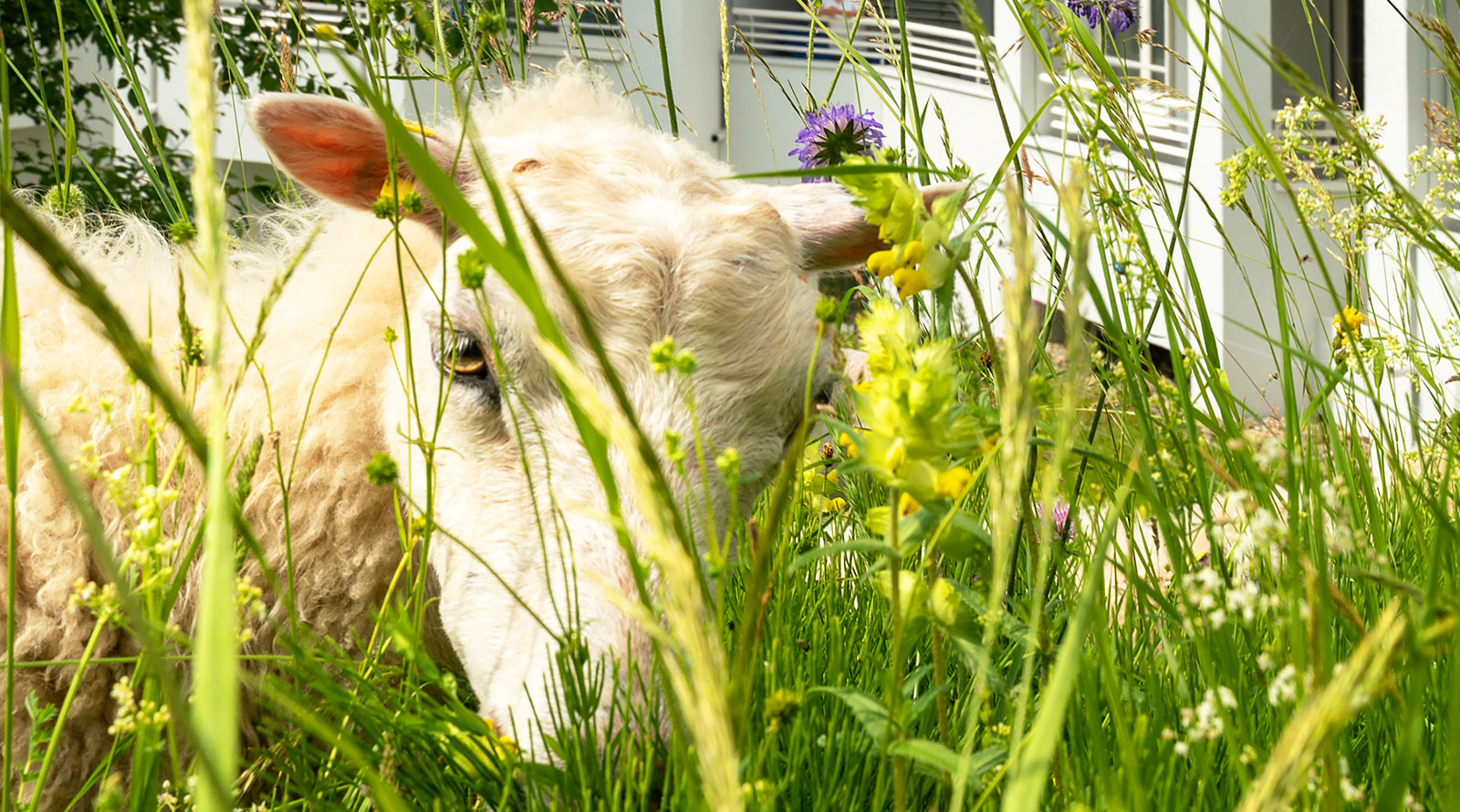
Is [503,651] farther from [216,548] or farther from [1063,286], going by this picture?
[216,548]

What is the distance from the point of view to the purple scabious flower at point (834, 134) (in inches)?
83.2

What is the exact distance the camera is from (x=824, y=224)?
2.34 metres

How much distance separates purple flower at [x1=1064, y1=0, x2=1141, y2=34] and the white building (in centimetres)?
65

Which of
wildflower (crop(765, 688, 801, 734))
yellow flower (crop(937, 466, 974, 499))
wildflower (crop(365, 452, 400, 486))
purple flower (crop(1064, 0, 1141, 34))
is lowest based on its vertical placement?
wildflower (crop(765, 688, 801, 734))

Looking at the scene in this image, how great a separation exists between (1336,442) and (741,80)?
13369mm

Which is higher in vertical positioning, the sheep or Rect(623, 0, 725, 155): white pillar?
Rect(623, 0, 725, 155): white pillar

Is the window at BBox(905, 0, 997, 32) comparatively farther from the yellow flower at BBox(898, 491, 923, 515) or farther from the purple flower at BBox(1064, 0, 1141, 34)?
the yellow flower at BBox(898, 491, 923, 515)

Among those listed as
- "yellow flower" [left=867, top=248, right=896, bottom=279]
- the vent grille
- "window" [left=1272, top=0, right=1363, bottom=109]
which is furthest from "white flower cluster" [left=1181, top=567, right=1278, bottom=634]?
the vent grille

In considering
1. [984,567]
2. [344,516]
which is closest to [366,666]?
[984,567]

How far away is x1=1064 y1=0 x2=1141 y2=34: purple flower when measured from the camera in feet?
7.48

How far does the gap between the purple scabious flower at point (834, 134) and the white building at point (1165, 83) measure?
1.00 ft

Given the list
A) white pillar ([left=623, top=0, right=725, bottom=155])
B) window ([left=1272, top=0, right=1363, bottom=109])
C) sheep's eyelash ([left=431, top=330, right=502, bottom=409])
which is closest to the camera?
sheep's eyelash ([left=431, top=330, right=502, bottom=409])

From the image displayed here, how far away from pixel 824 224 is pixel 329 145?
1.01m

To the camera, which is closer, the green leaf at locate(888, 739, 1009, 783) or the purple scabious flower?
the green leaf at locate(888, 739, 1009, 783)
